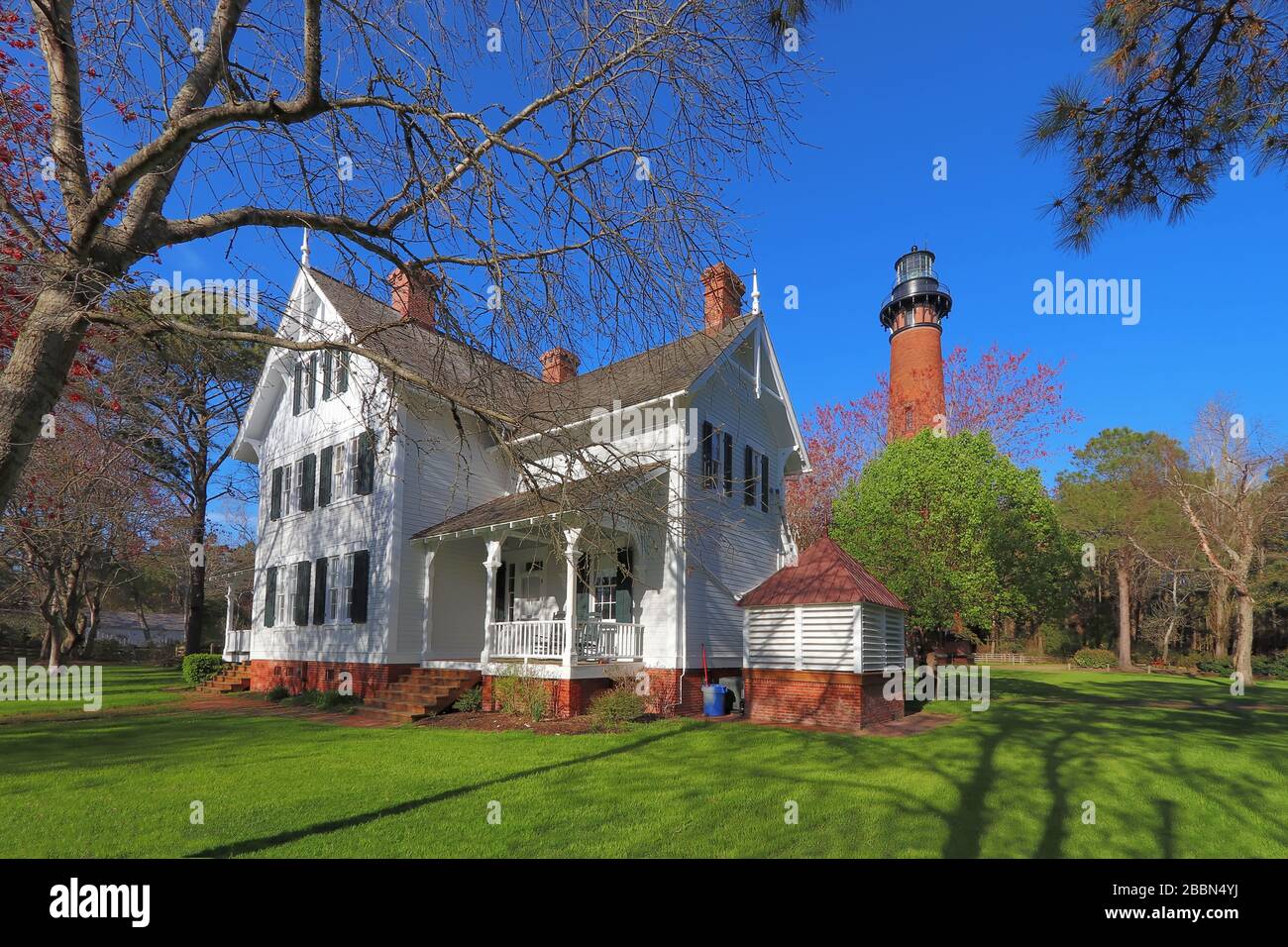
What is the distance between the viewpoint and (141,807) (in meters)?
6.80

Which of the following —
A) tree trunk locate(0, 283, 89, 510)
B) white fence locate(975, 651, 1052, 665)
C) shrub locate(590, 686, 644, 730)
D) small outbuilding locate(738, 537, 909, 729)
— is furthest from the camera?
white fence locate(975, 651, 1052, 665)

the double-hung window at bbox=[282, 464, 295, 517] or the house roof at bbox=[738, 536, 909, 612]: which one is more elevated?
the double-hung window at bbox=[282, 464, 295, 517]

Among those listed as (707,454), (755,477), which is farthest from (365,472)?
(755,477)

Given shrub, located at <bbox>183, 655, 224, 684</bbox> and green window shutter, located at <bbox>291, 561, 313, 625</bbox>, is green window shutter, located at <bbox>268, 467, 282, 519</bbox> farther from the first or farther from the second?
shrub, located at <bbox>183, 655, 224, 684</bbox>

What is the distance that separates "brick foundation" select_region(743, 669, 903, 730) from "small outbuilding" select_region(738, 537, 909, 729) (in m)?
0.02

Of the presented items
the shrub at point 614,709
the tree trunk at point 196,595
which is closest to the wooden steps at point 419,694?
the shrub at point 614,709

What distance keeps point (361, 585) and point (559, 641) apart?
5.50m

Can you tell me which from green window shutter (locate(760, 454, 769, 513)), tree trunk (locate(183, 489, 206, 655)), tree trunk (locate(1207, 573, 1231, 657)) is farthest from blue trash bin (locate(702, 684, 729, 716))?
tree trunk (locate(1207, 573, 1231, 657))

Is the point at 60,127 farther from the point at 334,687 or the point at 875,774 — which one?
the point at 334,687

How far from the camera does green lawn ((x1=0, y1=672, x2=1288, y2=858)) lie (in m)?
5.77

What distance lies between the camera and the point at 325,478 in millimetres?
18359

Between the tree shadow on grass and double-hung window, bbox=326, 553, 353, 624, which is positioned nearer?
the tree shadow on grass

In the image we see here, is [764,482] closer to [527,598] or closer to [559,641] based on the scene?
[527,598]
